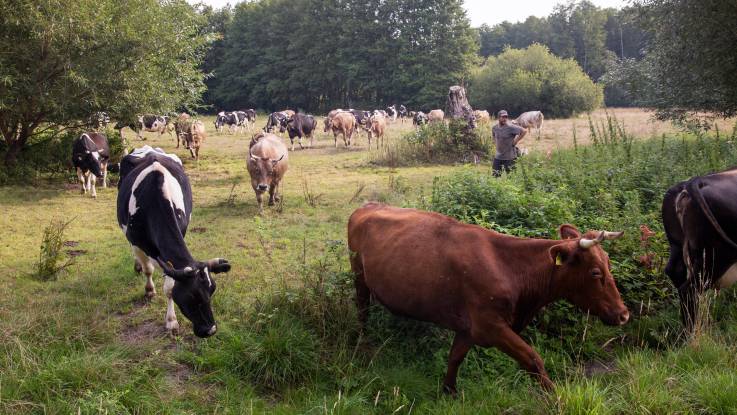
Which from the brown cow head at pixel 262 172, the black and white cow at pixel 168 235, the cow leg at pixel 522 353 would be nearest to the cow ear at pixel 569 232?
the cow leg at pixel 522 353

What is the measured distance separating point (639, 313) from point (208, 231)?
7.29 m

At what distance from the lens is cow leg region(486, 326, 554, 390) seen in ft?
12.6

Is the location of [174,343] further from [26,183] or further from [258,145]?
[26,183]

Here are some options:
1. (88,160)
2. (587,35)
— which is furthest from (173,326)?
(587,35)

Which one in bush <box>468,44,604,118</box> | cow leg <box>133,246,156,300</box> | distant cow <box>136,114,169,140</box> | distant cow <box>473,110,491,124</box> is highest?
bush <box>468,44,604,118</box>

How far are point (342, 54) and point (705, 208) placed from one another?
56662mm

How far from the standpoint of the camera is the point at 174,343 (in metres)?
5.41

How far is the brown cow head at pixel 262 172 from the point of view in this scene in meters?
11.9

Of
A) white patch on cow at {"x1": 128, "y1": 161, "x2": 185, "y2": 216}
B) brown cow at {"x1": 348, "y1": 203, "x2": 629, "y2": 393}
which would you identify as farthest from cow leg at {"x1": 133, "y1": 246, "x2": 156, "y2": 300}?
brown cow at {"x1": 348, "y1": 203, "x2": 629, "y2": 393}

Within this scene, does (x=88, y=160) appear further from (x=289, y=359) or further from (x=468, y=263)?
(x=468, y=263)

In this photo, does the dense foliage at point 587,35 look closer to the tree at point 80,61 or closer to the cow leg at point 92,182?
the tree at point 80,61

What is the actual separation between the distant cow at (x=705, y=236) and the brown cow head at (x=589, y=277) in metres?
1.59

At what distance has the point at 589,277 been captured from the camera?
3988 millimetres

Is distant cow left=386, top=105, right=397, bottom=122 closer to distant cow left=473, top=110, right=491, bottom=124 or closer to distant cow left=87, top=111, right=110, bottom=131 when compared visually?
distant cow left=473, top=110, right=491, bottom=124
